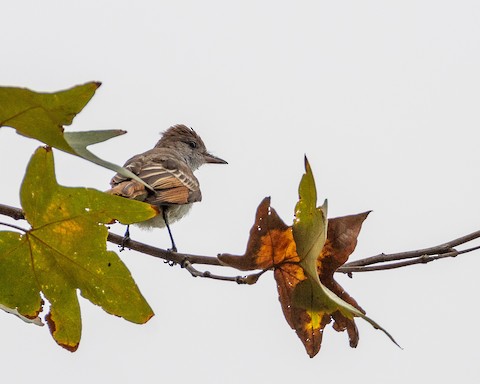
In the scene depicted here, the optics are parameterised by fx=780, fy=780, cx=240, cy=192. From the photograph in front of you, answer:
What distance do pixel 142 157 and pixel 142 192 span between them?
2.47 metres

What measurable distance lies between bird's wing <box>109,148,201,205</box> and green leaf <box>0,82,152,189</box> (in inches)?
98.7

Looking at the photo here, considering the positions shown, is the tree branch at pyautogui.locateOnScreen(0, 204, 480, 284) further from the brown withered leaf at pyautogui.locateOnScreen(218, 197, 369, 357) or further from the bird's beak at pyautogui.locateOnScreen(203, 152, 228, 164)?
the bird's beak at pyautogui.locateOnScreen(203, 152, 228, 164)

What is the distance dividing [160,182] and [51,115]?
4133mm

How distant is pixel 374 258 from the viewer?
220 centimetres

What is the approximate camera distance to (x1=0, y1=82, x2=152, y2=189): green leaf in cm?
163

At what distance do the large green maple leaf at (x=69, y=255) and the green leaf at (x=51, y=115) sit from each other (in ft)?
0.84

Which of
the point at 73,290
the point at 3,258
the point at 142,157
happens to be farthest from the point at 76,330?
the point at 142,157

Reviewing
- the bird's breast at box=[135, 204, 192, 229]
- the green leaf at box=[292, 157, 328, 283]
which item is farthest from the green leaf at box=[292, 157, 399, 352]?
the bird's breast at box=[135, 204, 192, 229]

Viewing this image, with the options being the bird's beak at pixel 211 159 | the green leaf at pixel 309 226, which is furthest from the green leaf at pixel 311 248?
the bird's beak at pixel 211 159

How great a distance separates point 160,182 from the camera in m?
5.79

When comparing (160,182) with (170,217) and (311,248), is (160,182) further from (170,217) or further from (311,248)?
(311,248)

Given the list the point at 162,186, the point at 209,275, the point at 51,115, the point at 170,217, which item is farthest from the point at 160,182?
the point at 51,115

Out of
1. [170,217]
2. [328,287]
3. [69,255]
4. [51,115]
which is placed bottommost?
[328,287]

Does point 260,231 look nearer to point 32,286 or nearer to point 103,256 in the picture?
point 103,256
